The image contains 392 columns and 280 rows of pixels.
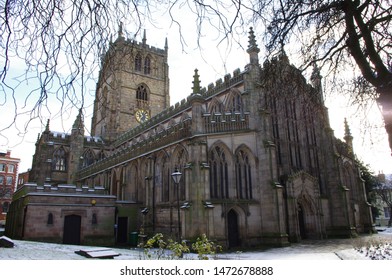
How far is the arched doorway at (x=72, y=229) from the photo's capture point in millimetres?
20016

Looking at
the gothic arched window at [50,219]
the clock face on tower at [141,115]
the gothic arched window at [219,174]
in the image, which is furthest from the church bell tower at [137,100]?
the gothic arched window at [219,174]

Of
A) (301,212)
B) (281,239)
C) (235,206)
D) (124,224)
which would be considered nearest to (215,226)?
(235,206)

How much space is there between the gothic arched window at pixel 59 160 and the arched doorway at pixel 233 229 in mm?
28773

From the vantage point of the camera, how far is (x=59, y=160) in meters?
39.9

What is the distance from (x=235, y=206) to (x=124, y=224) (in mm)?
10285

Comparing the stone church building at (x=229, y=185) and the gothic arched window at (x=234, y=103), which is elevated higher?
the gothic arched window at (x=234, y=103)

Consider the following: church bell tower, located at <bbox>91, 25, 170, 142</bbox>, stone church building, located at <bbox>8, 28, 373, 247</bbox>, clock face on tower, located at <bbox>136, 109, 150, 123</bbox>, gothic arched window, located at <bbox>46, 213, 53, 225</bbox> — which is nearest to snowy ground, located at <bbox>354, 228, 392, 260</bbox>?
stone church building, located at <bbox>8, 28, 373, 247</bbox>

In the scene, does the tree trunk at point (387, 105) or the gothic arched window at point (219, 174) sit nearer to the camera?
the tree trunk at point (387, 105)

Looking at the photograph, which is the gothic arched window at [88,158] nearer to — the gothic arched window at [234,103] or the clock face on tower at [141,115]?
the clock face on tower at [141,115]

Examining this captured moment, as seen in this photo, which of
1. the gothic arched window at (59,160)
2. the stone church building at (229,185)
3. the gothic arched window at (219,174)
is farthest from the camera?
the gothic arched window at (59,160)

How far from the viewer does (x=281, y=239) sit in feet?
55.7

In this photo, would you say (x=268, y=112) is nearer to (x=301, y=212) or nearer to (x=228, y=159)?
(x=228, y=159)

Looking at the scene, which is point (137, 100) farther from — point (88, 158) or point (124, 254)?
point (124, 254)
